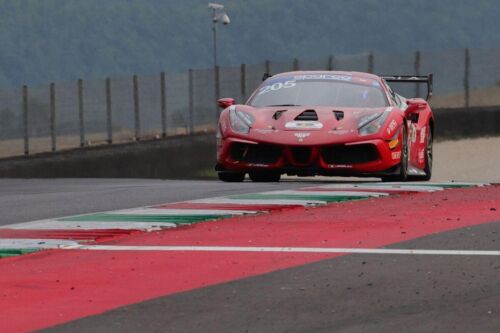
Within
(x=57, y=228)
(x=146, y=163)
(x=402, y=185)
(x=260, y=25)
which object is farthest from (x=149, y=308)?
(x=260, y=25)

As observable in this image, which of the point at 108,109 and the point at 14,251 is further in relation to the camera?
the point at 108,109

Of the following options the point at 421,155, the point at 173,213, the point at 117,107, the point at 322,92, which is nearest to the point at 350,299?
the point at 173,213

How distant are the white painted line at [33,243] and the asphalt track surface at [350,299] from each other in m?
1.80

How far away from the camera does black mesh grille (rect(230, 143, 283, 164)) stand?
1777cm

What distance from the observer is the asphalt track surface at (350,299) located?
7.77m

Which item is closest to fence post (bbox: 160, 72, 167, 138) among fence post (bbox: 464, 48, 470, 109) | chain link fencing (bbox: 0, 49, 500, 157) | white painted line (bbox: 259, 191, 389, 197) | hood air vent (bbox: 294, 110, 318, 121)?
chain link fencing (bbox: 0, 49, 500, 157)

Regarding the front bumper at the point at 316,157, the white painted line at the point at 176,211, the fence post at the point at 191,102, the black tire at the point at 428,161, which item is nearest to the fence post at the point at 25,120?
the fence post at the point at 191,102

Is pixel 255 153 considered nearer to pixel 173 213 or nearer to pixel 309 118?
pixel 309 118

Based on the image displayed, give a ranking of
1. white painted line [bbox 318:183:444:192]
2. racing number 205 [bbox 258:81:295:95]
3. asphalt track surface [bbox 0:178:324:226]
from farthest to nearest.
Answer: racing number 205 [bbox 258:81:295:95] → white painted line [bbox 318:183:444:192] → asphalt track surface [bbox 0:178:324:226]

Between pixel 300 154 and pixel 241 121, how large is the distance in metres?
0.75

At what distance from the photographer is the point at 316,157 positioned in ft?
57.9

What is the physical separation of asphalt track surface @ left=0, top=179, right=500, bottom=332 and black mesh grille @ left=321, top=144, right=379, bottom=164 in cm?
601

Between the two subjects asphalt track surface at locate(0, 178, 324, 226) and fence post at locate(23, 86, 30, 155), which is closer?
asphalt track surface at locate(0, 178, 324, 226)

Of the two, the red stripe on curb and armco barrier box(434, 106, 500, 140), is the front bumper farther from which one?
armco barrier box(434, 106, 500, 140)
